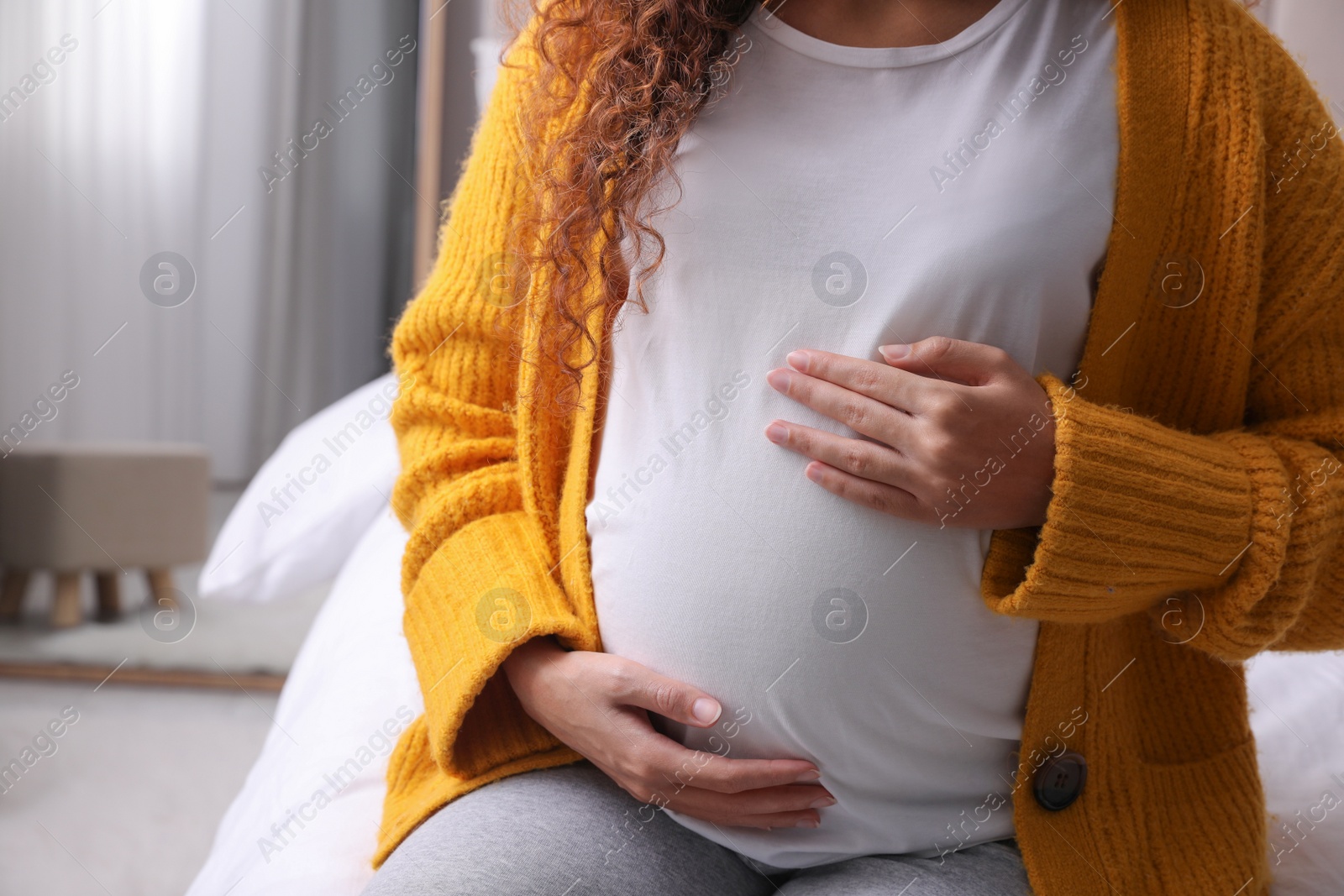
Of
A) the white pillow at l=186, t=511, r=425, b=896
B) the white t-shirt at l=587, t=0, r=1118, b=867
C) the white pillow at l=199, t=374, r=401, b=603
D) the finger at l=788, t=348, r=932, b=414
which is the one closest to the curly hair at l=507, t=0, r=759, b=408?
the white t-shirt at l=587, t=0, r=1118, b=867

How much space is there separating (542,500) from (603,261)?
0.63 feet

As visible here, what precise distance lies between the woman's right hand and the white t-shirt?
0.02 meters

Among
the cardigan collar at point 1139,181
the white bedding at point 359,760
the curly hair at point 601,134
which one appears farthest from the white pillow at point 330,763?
the cardigan collar at point 1139,181

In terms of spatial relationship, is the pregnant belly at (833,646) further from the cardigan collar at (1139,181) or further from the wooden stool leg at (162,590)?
the wooden stool leg at (162,590)

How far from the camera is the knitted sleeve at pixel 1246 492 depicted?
1.88ft

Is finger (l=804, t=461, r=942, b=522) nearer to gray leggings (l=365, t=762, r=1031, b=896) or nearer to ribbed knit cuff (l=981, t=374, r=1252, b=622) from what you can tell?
ribbed knit cuff (l=981, t=374, r=1252, b=622)

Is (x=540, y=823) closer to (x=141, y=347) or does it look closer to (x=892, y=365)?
(x=892, y=365)

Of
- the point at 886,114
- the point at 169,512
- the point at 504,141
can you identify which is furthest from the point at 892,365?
the point at 169,512

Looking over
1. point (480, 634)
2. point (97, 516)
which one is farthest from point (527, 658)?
point (97, 516)

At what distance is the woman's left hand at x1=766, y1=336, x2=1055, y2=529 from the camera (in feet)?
1.89

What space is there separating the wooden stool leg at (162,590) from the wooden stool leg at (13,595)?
231 millimetres

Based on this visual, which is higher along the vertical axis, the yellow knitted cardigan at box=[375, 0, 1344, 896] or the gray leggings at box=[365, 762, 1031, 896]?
the yellow knitted cardigan at box=[375, 0, 1344, 896]

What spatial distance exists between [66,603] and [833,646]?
2.03m

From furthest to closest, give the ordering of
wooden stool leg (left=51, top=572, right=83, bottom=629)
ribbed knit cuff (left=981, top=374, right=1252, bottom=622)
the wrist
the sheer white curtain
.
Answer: wooden stool leg (left=51, top=572, right=83, bottom=629) → the sheer white curtain → the wrist → ribbed knit cuff (left=981, top=374, right=1252, bottom=622)
